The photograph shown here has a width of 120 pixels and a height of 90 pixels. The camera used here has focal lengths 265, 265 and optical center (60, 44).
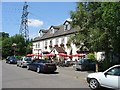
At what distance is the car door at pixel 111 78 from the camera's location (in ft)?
42.9

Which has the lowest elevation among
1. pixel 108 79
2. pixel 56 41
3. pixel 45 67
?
pixel 108 79

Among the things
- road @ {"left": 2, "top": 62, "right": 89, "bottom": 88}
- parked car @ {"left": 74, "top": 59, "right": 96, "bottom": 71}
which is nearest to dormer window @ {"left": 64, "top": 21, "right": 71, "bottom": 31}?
parked car @ {"left": 74, "top": 59, "right": 96, "bottom": 71}

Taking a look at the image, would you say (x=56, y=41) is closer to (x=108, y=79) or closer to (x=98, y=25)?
(x=98, y=25)

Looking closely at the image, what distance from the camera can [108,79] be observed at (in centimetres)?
1344

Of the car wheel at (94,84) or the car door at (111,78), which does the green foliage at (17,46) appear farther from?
the car door at (111,78)

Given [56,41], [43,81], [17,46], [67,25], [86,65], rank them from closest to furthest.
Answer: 1. [43,81]
2. [86,65]
3. [67,25]
4. [56,41]
5. [17,46]

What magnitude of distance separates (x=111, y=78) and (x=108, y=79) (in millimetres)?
216

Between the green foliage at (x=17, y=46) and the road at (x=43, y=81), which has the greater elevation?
the green foliage at (x=17, y=46)

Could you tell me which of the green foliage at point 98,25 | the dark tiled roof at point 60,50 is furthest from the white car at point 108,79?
the dark tiled roof at point 60,50

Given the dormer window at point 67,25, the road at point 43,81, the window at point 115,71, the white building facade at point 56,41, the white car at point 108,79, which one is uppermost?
the dormer window at point 67,25

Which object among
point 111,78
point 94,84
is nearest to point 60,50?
point 94,84

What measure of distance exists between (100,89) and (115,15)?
419 inches

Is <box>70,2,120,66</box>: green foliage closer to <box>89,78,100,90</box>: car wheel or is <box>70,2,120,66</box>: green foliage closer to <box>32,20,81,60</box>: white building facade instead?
<box>89,78,100,90</box>: car wheel

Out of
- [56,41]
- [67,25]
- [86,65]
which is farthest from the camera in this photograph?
[56,41]
